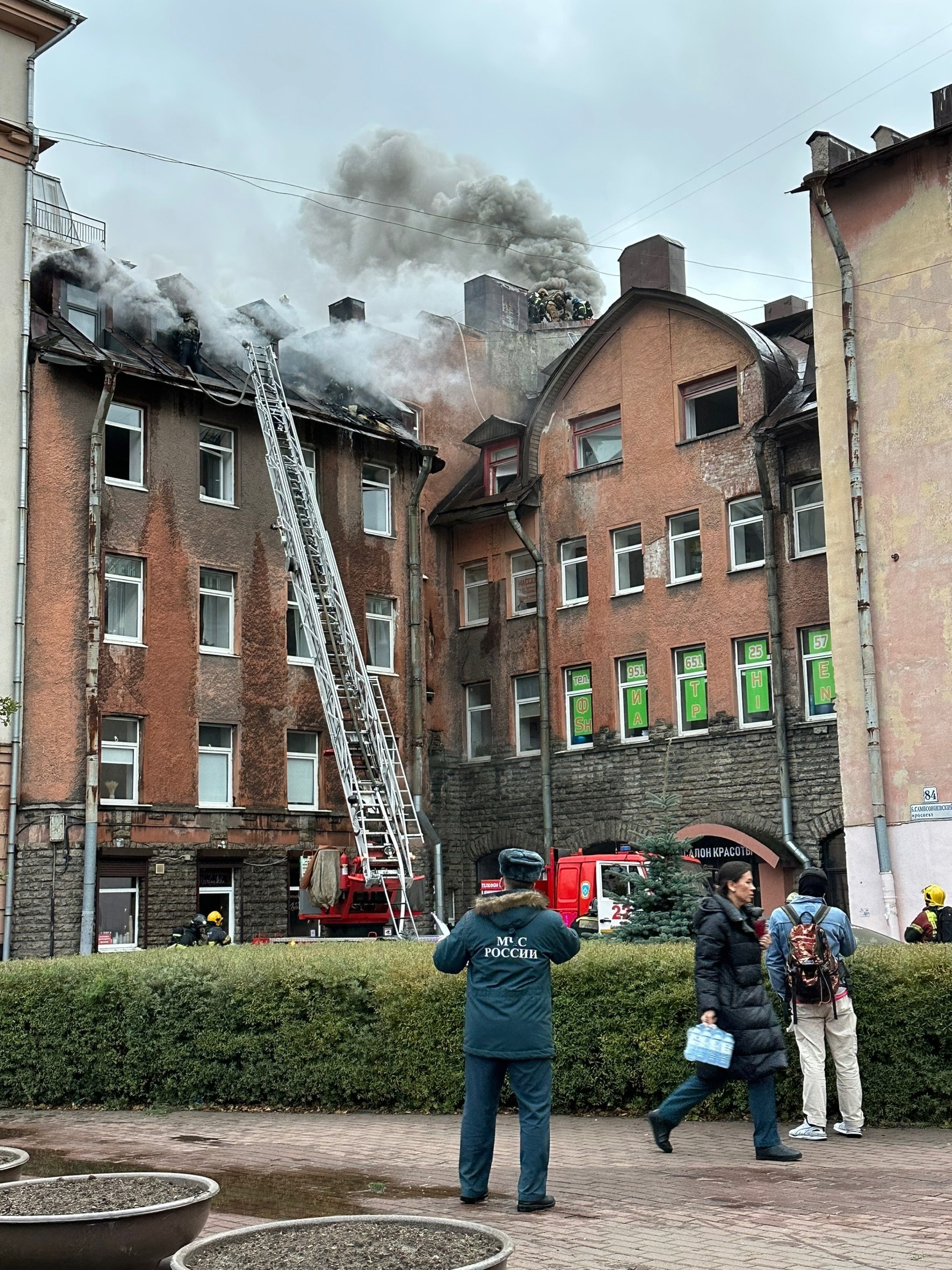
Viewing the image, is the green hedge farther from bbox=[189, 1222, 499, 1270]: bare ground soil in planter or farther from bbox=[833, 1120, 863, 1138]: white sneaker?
Result: bbox=[189, 1222, 499, 1270]: bare ground soil in planter

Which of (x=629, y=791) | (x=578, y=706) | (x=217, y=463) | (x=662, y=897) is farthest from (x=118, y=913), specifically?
(x=662, y=897)

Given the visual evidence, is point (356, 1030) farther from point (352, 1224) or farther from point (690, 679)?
point (690, 679)

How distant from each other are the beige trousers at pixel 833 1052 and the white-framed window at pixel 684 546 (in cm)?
2193

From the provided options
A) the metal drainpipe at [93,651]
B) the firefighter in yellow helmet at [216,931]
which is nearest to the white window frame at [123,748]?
the metal drainpipe at [93,651]

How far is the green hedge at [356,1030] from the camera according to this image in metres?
10.1

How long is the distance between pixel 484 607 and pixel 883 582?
12.4 m

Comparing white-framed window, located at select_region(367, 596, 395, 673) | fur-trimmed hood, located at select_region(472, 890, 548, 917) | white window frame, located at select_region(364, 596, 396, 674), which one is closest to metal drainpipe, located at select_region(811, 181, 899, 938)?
white window frame, located at select_region(364, 596, 396, 674)

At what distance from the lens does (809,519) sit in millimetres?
29297

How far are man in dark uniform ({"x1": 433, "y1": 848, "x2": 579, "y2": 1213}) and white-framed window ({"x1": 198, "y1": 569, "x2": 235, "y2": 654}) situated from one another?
23.3m

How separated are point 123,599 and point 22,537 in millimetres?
2686

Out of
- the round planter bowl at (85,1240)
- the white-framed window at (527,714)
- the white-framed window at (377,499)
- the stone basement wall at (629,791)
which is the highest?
the white-framed window at (377,499)

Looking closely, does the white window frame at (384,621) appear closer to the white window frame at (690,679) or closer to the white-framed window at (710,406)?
the white window frame at (690,679)

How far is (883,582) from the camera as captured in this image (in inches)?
1005

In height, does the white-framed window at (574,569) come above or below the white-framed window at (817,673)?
above
